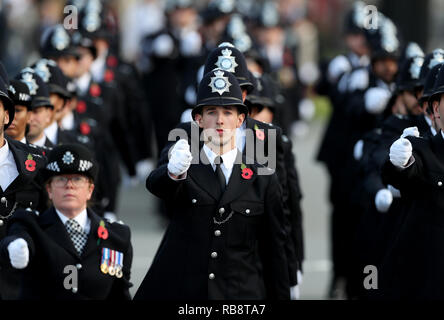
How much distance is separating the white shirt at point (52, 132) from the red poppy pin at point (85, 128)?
149 cm

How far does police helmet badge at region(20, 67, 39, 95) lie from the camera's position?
359 inches

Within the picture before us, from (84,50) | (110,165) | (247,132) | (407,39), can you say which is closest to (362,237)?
(247,132)

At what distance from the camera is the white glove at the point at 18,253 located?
23.4 ft

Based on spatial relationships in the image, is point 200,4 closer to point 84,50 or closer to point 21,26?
point 21,26

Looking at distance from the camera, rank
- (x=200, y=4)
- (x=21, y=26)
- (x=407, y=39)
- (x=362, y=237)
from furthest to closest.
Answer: (x=200, y=4)
(x=21, y=26)
(x=407, y=39)
(x=362, y=237)

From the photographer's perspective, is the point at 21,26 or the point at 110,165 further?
the point at 21,26

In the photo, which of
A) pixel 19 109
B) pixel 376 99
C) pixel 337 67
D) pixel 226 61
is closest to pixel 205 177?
pixel 226 61

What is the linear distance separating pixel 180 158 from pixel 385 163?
1.17 meters

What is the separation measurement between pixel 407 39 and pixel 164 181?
9811 millimetres

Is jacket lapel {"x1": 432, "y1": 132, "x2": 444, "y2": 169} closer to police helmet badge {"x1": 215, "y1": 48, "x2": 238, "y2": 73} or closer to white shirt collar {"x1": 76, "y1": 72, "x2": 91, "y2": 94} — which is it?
police helmet badge {"x1": 215, "y1": 48, "x2": 238, "y2": 73}

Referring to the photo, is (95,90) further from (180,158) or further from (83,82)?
(180,158)

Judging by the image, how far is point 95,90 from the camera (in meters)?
12.7

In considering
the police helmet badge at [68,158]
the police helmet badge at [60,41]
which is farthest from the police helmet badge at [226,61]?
the police helmet badge at [60,41]
